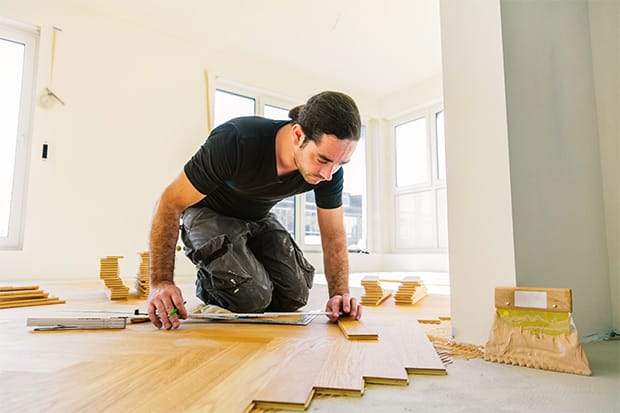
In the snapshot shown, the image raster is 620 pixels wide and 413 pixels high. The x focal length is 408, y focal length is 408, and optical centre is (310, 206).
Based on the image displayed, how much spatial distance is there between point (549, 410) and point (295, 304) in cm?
136

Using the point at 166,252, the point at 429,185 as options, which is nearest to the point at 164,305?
the point at 166,252

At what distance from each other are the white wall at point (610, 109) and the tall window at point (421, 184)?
3.84 metres

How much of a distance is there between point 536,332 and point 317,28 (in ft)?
13.0

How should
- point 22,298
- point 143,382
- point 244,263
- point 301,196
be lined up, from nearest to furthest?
point 143,382 → point 244,263 → point 22,298 → point 301,196

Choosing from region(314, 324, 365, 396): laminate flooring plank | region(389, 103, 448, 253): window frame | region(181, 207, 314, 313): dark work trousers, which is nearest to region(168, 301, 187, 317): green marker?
region(181, 207, 314, 313): dark work trousers

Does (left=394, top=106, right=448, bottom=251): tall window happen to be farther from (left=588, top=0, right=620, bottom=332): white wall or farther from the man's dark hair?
the man's dark hair

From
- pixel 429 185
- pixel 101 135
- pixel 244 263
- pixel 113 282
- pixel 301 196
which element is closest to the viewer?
pixel 244 263

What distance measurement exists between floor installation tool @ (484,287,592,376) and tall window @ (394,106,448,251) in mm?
4365

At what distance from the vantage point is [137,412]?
687mm

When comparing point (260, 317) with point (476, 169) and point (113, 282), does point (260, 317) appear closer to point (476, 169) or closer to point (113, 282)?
point (476, 169)

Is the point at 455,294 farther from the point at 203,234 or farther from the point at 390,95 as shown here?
the point at 390,95

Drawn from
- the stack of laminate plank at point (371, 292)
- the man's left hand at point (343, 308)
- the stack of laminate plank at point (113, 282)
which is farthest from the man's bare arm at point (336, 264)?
the stack of laminate plank at point (113, 282)

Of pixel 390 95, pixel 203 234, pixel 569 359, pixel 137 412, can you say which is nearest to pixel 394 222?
pixel 390 95

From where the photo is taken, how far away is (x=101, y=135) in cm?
391
